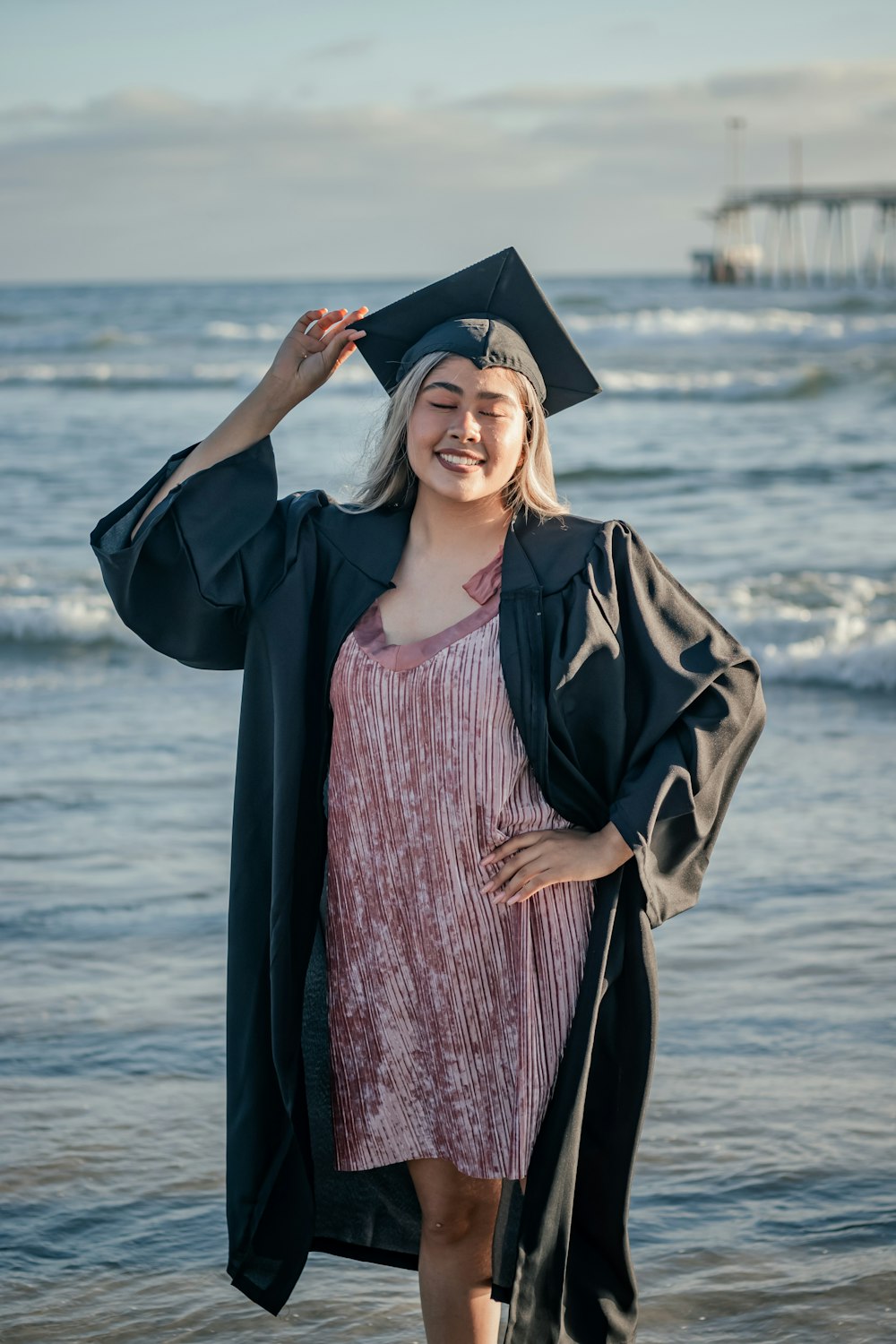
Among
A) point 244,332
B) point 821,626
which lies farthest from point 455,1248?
point 244,332

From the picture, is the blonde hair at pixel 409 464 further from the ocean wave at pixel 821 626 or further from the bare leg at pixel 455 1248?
the ocean wave at pixel 821 626

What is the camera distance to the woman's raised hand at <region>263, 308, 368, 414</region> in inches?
101

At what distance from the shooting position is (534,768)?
2424mm

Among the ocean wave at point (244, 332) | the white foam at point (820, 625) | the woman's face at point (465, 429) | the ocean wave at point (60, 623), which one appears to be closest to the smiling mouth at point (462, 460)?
the woman's face at point (465, 429)

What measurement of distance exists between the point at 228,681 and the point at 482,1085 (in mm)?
5347

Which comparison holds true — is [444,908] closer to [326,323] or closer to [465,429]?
[465,429]

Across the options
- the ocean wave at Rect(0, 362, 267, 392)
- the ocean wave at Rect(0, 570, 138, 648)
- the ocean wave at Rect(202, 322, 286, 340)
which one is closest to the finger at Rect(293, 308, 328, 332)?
the ocean wave at Rect(0, 570, 138, 648)

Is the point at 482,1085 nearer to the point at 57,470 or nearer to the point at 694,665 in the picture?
the point at 694,665

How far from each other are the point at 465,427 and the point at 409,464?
0.57ft

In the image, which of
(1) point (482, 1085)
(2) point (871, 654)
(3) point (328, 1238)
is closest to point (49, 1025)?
(3) point (328, 1238)

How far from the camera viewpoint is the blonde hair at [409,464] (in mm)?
2539

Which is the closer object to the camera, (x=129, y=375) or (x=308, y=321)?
(x=308, y=321)

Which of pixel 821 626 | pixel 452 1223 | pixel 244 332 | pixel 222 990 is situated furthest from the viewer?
pixel 244 332

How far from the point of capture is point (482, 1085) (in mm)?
2533
